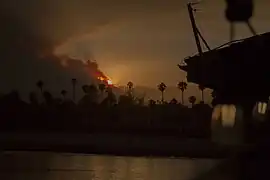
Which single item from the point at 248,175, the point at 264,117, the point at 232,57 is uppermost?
the point at 232,57

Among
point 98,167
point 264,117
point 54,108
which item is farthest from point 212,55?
point 54,108

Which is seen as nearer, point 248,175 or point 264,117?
point 248,175

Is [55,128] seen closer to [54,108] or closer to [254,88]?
[54,108]

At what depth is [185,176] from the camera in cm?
1916

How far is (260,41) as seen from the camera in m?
25.4

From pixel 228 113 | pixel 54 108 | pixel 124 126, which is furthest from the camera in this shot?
pixel 54 108

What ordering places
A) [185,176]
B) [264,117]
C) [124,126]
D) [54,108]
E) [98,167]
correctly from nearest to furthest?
1. [185,176]
2. [98,167]
3. [264,117]
4. [124,126]
5. [54,108]

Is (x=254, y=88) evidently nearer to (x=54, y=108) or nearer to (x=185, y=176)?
(x=185, y=176)

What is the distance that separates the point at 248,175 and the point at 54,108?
55481 mm

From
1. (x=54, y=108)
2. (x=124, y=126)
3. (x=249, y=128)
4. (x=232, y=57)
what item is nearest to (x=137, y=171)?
(x=249, y=128)

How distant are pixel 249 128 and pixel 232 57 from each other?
2.92 meters

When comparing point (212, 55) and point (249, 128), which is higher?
point (212, 55)

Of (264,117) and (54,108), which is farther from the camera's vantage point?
(54,108)

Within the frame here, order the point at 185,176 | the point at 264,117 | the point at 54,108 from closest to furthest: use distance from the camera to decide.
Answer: the point at 185,176
the point at 264,117
the point at 54,108
